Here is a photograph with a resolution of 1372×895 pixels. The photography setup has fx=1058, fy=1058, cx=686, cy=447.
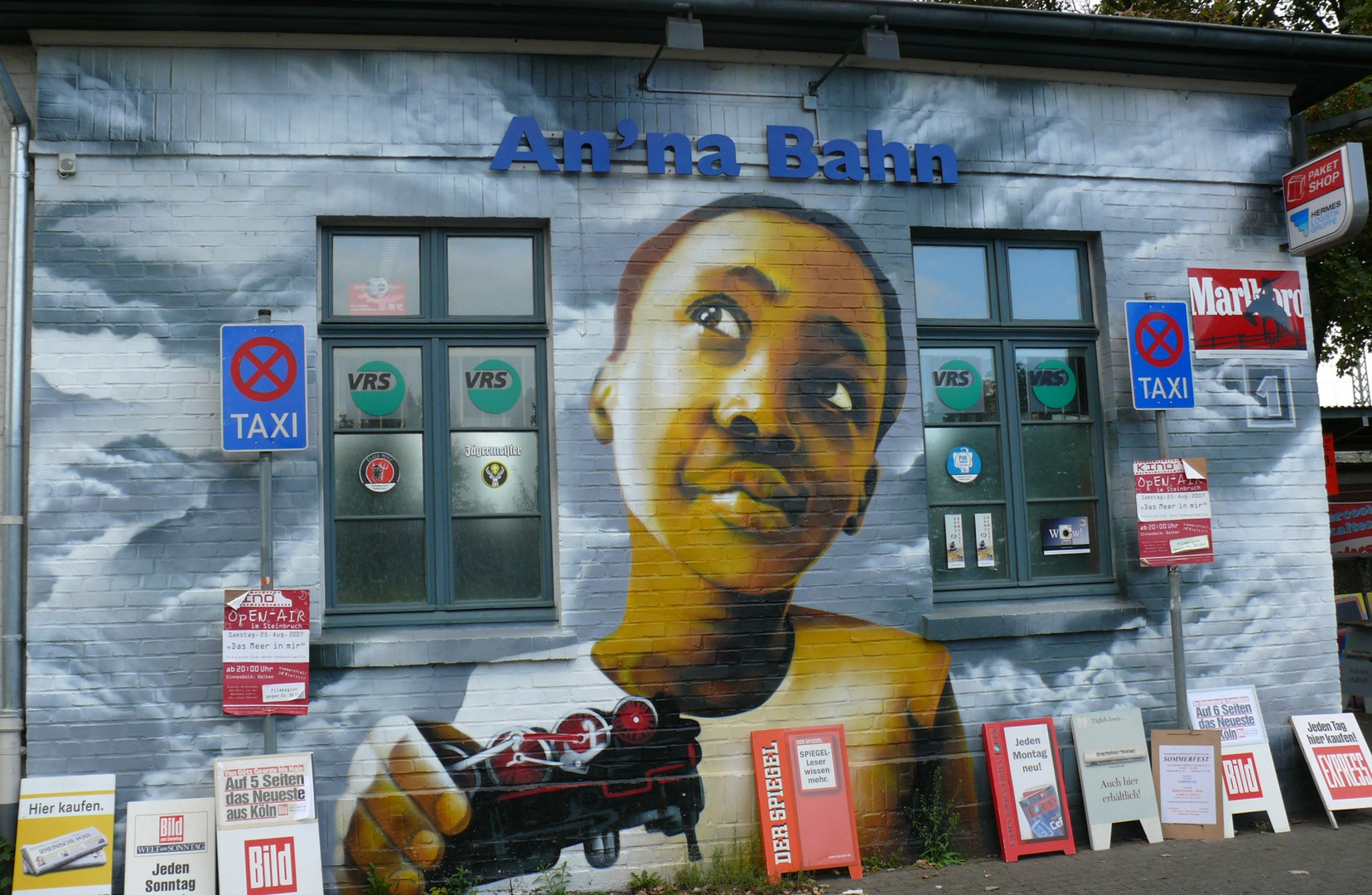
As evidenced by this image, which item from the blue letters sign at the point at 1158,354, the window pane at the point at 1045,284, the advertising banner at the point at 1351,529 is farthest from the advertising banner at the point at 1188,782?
the advertising banner at the point at 1351,529

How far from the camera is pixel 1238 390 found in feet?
23.0

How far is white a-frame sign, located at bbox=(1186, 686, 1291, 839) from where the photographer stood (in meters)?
6.56

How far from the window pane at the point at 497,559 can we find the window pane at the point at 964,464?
2.50m

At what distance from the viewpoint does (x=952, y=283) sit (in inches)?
269

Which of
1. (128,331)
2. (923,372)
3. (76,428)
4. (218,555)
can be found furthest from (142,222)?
(923,372)

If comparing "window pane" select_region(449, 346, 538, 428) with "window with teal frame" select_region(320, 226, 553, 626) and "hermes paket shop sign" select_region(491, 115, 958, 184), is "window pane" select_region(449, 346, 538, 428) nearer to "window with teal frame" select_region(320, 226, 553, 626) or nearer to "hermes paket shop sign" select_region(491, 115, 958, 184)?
"window with teal frame" select_region(320, 226, 553, 626)

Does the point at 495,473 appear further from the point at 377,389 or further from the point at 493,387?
the point at 377,389

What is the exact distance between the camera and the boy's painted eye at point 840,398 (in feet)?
20.8

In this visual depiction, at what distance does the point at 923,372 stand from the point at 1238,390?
2.18 metres

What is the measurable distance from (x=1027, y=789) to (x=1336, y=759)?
2224 mm

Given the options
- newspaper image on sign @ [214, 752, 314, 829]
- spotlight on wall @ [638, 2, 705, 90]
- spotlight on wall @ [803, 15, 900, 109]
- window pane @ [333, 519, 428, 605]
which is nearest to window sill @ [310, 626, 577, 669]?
window pane @ [333, 519, 428, 605]

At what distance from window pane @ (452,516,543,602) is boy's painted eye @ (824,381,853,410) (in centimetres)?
189

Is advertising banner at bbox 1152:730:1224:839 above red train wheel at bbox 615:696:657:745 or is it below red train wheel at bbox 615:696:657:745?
below

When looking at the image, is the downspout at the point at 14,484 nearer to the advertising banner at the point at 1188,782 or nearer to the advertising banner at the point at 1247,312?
the advertising banner at the point at 1188,782
